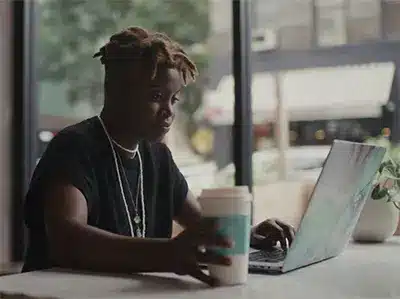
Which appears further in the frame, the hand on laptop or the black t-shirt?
the hand on laptop

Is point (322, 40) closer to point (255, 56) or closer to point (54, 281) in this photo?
point (255, 56)

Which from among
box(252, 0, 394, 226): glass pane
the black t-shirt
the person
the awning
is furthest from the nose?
Answer: the awning

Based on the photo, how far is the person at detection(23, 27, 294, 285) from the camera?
1068 millimetres

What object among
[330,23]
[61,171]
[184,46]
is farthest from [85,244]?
[330,23]

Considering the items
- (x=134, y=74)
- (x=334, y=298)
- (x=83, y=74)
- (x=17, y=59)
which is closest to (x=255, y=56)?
(x=83, y=74)

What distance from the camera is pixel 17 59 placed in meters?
2.94

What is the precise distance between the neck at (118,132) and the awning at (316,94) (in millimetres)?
1228

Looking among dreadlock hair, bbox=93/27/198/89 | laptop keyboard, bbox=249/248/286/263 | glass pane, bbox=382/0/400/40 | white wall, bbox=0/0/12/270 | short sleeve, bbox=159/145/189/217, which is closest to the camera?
laptop keyboard, bbox=249/248/286/263

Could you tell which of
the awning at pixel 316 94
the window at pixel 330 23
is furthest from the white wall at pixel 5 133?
the window at pixel 330 23

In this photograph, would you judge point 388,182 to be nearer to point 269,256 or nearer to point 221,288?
point 269,256

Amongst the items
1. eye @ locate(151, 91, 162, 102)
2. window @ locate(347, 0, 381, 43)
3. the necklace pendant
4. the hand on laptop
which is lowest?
the hand on laptop

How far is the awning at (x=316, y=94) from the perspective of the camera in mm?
2355

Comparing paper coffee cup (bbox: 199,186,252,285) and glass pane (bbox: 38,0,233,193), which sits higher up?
glass pane (bbox: 38,0,233,193)

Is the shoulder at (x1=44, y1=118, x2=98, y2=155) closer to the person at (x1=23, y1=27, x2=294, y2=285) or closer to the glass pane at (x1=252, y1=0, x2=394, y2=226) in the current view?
the person at (x1=23, y1=27, x2=294, y2=285)
